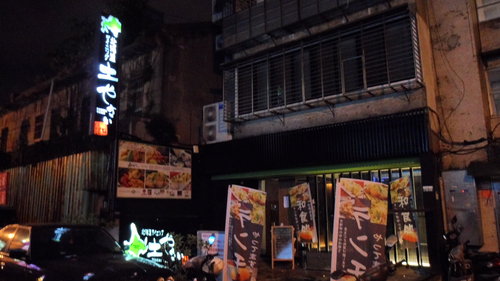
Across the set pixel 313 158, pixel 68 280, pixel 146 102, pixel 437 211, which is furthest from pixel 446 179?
pixel 146 102

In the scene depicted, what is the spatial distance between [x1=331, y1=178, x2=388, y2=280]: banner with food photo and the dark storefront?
3540mm

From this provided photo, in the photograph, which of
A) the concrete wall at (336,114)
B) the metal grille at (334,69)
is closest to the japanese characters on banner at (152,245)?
the concrete wall at (336,114)

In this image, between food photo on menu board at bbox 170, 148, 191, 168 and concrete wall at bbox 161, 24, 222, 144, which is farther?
concrete wall at bbox 161, 24, 222, 144

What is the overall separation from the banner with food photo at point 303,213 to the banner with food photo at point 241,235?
4060 mm

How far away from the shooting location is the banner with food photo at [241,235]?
775cm

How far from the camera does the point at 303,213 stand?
12.0 metres

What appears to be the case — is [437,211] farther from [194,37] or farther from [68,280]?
[194,37]

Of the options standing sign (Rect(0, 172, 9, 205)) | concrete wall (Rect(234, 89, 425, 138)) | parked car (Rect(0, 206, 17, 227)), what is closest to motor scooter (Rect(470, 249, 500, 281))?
concrete wall (Rect(234, 89, 425, 138))

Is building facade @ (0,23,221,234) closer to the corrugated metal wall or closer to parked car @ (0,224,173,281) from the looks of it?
the corrugated metal wall

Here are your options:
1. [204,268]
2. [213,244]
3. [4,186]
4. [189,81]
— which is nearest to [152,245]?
[213,244]

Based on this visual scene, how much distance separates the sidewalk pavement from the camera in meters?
9.37

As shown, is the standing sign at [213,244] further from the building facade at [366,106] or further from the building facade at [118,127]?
the building facade at [118,127]

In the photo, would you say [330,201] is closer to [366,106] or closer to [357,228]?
[366,106]

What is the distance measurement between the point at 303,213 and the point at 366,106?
3.76m
